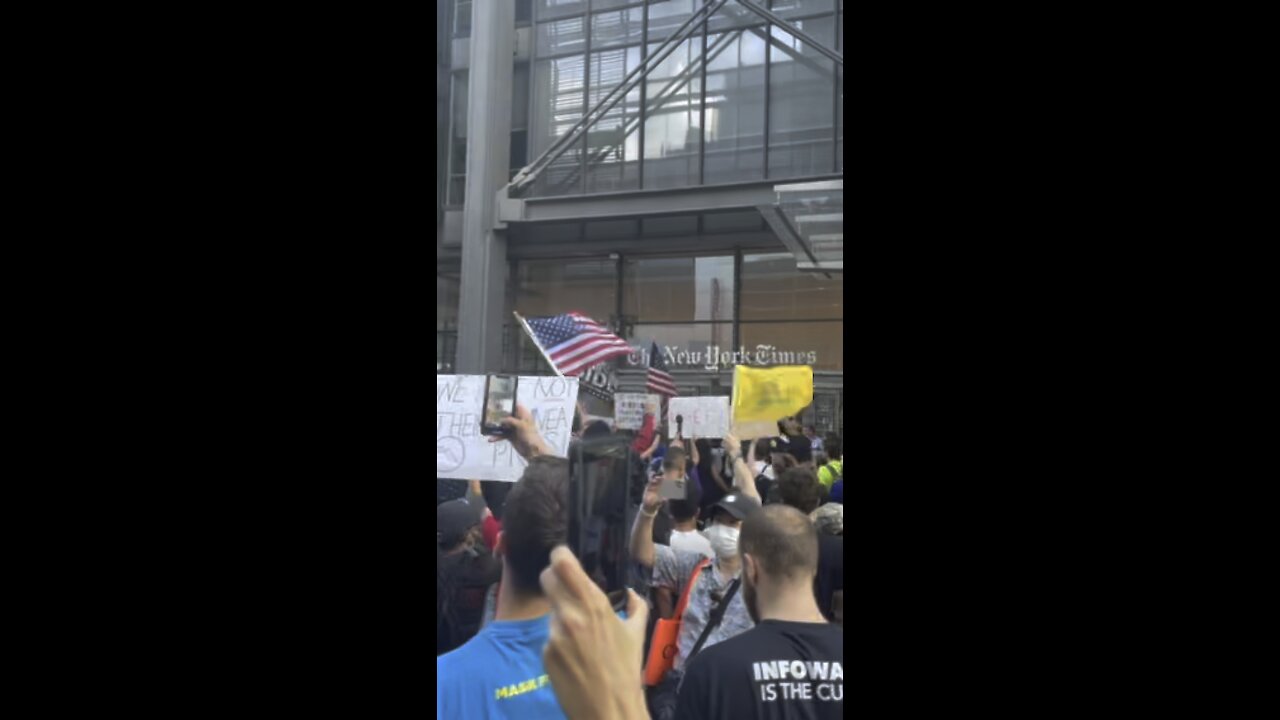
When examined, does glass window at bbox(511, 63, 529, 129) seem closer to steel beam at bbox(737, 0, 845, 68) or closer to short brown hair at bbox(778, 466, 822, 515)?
steel beam at bbox(737, 0, 845, 68)

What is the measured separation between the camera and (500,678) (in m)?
2.92

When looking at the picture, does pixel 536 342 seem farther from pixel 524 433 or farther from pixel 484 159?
pixel 484 159

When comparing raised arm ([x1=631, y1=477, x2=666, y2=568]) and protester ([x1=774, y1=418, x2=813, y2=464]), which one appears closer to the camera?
protester ([x1=774, y1=418, x2=813, y2=464])

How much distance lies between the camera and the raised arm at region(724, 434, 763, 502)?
2.75 m

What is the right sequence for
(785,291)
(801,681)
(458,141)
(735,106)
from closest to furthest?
(801,681) < (785,291) < (735,106) < (458,141)

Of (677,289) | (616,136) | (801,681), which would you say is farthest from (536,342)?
(801,681)

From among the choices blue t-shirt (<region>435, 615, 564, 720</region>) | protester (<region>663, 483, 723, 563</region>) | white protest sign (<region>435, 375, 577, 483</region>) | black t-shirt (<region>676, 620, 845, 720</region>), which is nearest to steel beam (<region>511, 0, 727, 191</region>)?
white protest sign (<region>435, 375, 577, 483</region>)

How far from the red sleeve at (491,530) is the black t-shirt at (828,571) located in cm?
96

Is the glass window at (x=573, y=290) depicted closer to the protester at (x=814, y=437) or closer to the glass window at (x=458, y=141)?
the glass window at (x=458, y=141)

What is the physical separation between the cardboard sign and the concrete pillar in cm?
47

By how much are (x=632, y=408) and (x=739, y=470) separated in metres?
0.36

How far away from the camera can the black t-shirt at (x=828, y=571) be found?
2.65 m

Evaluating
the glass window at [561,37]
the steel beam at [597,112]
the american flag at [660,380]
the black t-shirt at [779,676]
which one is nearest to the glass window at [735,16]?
the steel beam at [597,112]

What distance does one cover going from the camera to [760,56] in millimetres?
2791
